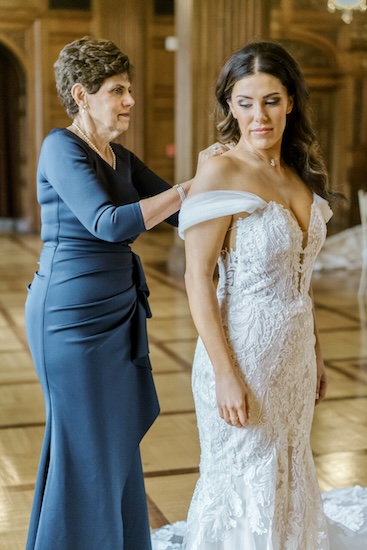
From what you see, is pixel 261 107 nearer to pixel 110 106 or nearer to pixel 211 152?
pixel 211 152

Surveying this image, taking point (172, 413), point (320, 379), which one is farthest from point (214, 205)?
point (172, 413)

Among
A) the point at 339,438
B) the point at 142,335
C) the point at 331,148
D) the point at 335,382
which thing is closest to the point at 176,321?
the point at 335,382

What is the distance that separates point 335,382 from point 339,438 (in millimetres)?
1174

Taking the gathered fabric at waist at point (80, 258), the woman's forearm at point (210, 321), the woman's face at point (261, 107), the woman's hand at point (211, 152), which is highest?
the woman's face at point (261, 107)

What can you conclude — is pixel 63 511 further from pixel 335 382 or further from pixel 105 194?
pixel 335 382

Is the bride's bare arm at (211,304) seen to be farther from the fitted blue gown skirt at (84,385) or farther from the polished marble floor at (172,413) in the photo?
the polished marble floor at (172,413)

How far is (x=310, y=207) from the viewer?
2.66 metres

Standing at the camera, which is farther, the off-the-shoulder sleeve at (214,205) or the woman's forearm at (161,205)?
the woman's forearm at (161,205)

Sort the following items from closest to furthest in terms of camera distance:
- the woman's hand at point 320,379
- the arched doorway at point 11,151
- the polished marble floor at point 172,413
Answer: the woman's hand at point 320,379 → the polished marble floor at point 172,413 → the arched doorway at point 11,151

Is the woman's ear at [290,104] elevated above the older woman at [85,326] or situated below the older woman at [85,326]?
above

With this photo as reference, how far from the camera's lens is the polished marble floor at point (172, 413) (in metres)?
3.97

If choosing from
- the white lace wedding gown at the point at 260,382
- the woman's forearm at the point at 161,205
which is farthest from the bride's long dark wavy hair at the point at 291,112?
the woman's forearm at the point at 161,205

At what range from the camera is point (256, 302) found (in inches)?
99.7

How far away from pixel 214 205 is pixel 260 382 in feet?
1.79
